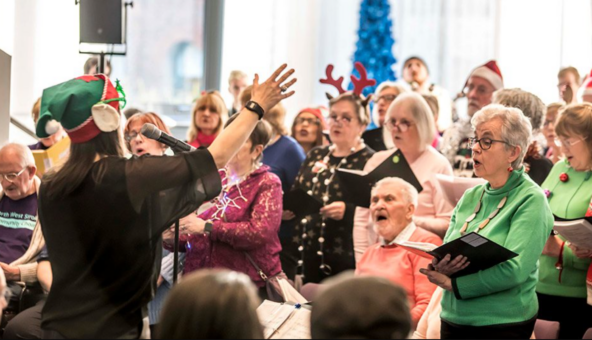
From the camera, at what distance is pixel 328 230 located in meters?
4.23

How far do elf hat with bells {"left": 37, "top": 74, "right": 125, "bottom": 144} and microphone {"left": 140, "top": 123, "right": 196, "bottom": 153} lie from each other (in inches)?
4.7

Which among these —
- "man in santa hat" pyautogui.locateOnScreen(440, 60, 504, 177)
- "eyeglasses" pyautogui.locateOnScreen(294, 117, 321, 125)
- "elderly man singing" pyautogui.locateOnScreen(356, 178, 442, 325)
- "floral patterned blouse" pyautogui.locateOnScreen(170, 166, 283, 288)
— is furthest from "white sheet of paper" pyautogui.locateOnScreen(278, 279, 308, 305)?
"eyeglasses" pyautogui.locateOnScreen(294, 117, 321, 125)

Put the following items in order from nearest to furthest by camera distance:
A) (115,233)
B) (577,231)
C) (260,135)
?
(115,233), (577,231), (260,135)

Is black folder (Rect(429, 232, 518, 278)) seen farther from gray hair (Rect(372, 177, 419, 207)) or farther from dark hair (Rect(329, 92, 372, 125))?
dark hair (Rect(329, 92, 372, 125))

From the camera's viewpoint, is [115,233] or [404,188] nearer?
[115,233]

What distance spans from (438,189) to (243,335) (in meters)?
2.62

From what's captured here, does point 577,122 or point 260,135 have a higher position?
point 577,122

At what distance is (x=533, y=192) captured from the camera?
109 inches

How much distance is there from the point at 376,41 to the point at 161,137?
6.12 meters

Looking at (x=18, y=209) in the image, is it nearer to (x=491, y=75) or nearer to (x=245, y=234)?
(x=245, y=234)

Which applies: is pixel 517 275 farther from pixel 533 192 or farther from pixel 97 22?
pixel 97 22

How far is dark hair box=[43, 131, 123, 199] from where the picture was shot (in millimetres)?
2203

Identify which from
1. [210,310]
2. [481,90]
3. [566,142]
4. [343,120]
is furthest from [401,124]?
[210,310]

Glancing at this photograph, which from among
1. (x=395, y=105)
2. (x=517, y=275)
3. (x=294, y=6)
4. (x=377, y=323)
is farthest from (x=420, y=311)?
(x=294, y=6)
